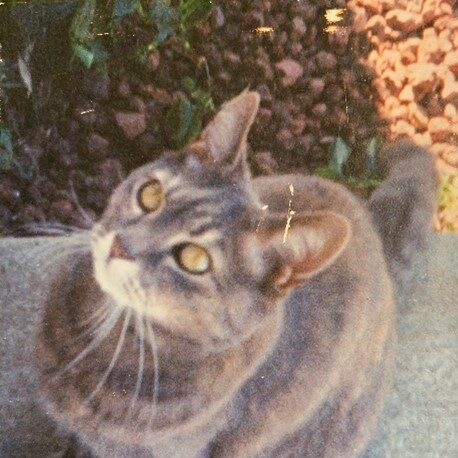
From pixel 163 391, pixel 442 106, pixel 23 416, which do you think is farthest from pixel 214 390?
pixel 442 106

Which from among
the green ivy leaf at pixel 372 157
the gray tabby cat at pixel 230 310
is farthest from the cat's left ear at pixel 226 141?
the green ivy leaf at pixel 372 157

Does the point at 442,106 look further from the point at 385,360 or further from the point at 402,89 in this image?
the point at 385,360

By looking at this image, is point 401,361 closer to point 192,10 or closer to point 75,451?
point 75,451

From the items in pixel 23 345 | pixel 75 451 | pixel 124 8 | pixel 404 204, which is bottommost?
pixel 75 451

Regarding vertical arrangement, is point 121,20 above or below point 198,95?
above

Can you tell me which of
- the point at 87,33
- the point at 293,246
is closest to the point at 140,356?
the point at 293,246

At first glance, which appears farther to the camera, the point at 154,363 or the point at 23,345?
the point at 23,345
